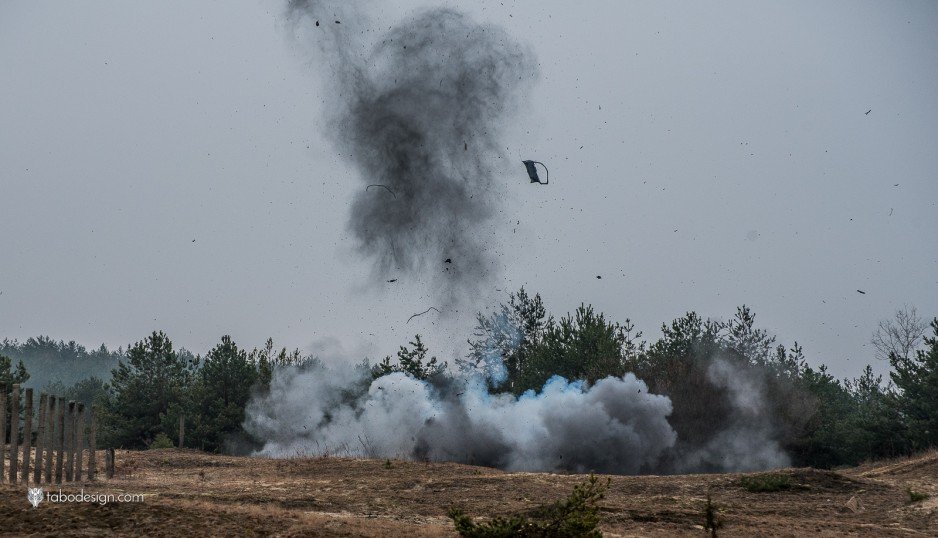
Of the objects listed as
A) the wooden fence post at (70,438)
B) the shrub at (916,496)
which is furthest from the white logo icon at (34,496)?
the shrub at (916,496)

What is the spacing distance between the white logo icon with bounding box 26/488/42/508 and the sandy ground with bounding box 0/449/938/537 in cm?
15

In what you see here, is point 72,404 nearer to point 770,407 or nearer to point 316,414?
point 316,414

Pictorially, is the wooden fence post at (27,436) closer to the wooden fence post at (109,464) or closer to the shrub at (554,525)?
the wooden fence post at (109,464)

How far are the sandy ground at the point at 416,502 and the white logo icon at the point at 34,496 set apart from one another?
0.15m

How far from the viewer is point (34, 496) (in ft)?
55.6

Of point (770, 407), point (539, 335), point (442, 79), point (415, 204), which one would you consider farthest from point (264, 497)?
point (539, 335)

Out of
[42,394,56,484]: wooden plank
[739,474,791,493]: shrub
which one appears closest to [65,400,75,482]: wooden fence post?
[42,394,56,484]: wooden plank

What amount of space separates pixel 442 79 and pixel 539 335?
3718cm

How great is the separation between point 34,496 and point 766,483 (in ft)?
69.0

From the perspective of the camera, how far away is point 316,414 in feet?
168

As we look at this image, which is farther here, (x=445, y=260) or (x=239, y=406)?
(x=239, y=406)

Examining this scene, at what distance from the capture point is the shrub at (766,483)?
26.3 metres

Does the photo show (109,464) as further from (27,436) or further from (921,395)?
(921,395)

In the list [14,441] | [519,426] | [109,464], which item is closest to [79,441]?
[109,464]
